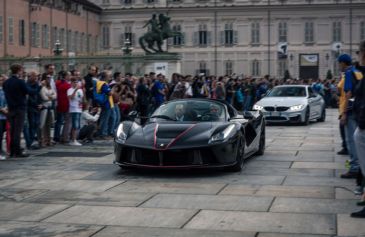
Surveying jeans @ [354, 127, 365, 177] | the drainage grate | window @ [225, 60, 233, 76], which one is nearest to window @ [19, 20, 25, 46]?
window @ [225, 60, 233, 76]

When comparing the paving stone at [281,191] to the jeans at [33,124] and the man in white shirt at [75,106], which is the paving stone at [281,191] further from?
the man in white shirt at [75,106]

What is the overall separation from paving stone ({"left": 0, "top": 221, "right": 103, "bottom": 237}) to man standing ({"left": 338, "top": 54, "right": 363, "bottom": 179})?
4908mm

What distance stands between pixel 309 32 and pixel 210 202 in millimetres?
68468

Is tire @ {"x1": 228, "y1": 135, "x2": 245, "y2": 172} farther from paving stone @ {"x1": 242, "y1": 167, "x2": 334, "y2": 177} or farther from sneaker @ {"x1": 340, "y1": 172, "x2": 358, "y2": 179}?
sneaker @ {"x1": 340, "y1": 172, "x2": 358, "y2": 179}

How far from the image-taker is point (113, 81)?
21.0 metres

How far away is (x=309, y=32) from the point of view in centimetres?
7544

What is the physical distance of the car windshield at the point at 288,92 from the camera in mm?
26031

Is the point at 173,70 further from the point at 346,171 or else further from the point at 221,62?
the point at 221,62

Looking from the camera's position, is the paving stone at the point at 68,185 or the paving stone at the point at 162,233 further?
the paving stone at the point at 68,185

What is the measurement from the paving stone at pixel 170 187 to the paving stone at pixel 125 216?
1392 mm

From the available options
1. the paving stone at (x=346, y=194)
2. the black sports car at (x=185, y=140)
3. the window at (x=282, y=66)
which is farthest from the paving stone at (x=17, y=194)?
the window at (x=282, y=66)

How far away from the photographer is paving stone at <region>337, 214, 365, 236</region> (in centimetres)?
725

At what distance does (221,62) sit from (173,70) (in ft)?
133

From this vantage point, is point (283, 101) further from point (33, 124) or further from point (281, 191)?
point (281, 191)
